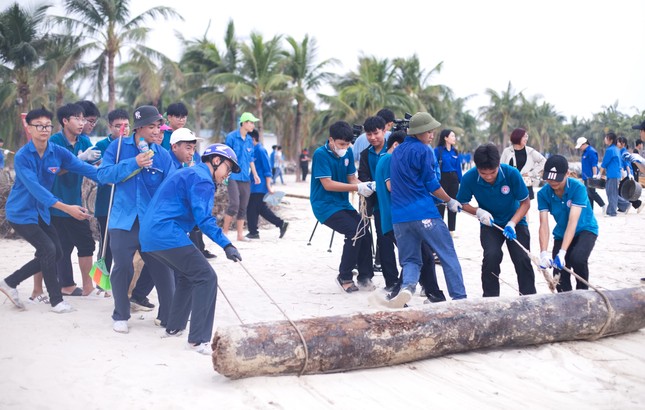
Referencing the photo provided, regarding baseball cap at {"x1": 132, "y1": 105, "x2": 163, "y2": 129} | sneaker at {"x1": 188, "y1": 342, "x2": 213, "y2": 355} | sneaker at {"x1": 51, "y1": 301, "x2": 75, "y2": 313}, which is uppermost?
baseball cap at {"x1": 132, "y1": 105, "x2": 163, "y2": 129}

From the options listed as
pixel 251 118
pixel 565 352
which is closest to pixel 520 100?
pixel 251 118

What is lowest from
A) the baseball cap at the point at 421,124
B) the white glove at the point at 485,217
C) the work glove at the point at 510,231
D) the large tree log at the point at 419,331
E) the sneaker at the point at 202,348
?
the sneaker at the point at 202,348

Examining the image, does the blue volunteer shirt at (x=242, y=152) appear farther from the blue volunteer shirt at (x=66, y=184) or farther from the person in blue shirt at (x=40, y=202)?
the person in blue shirt at (x=40, y=202)

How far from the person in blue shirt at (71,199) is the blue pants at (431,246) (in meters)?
3.19

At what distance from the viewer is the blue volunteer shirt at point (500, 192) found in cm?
551

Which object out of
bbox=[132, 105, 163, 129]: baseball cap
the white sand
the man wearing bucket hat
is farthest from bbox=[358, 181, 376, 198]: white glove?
bbox=[132, 105, 163, 129]: baseball cap

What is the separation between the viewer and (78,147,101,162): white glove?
20.1ft

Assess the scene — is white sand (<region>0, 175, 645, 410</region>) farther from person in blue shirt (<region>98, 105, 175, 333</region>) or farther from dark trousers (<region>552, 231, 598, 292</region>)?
dark trousers (<region>552, 231, 598, 292</region>)

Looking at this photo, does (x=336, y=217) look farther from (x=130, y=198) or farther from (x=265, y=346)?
(x=265, y=346)

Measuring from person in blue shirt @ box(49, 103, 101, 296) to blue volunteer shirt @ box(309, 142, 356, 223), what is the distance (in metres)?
2.27

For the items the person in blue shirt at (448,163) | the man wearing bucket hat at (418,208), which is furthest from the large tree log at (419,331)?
the person in blue shirt at (448,163)

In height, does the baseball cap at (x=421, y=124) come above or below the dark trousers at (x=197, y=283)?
above

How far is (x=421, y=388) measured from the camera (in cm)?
396

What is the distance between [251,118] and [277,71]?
20052 mm
